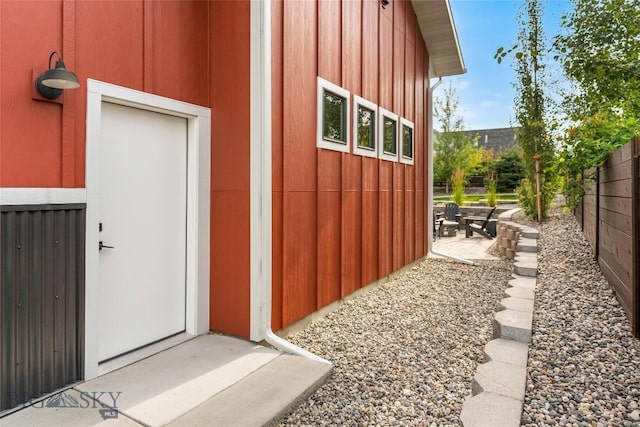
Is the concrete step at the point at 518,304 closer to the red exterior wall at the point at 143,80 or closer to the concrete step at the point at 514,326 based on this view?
the concrete step at the point at 514,326

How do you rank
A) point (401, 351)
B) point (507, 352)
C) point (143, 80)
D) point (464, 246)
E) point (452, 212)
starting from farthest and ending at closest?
point (452, 212)
point (464, 246)
point (401, 351)
point (143, 80)
point (507, 352)

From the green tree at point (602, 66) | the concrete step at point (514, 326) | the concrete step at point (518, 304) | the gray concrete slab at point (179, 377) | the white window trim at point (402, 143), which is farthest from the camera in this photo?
the white window trim at point (402, 143)

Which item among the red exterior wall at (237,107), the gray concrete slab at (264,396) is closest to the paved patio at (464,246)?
the red exterior wall at (237,107)

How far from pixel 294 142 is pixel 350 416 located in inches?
113

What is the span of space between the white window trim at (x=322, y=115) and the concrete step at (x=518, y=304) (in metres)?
2.82

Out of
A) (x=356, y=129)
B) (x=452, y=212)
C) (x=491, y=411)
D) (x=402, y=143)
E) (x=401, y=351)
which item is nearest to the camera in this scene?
(x=491, y=411)

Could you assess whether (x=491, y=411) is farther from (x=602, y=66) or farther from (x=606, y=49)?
→ (x=606, y=49)

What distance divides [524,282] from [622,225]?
1.69 m

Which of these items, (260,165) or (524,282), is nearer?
(260,165)

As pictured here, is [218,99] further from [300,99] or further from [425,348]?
[425,348]

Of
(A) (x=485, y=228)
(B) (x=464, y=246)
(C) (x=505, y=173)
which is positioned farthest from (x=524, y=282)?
(C) (x=505, y=173)

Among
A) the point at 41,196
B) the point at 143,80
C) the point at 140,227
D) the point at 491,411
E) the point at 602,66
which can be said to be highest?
the point at 602,66

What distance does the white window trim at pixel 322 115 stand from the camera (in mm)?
4914

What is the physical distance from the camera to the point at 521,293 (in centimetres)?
470
